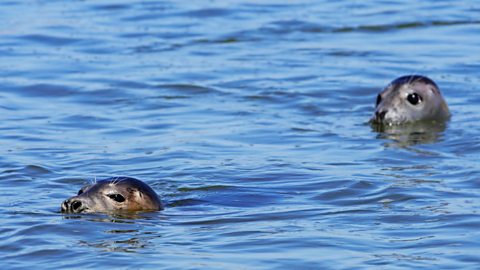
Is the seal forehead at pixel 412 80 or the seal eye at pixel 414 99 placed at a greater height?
the seal forehead at pixel 412 80

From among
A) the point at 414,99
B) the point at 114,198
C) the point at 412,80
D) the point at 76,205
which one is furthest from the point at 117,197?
the point at 412,80

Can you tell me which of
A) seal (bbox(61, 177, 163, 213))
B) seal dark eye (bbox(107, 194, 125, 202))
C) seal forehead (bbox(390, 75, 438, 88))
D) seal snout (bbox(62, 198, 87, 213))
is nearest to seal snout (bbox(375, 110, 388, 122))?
seal forehead (bbox(390, 75, 438, 88))

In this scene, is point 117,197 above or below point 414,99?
below

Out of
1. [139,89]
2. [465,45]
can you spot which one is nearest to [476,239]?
[139,89]

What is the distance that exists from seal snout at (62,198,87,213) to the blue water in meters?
0.11

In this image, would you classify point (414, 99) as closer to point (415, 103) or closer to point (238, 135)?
point (415, 103)

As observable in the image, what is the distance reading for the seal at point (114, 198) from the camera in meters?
8.95

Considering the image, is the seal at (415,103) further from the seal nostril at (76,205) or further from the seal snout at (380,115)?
the seal nostril at (76,205)

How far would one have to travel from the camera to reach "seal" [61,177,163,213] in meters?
8.95

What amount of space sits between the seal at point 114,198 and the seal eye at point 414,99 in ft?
14.8

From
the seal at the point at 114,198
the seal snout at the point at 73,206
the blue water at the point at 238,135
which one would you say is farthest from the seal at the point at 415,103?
the seal snout at the point at 73,206

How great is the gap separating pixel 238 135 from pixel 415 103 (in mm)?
1960

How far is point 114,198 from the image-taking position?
9.05m

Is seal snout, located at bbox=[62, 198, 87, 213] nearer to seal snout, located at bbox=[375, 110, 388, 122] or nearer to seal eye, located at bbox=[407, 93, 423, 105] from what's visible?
seal snout, located at bbox=[375, 110, 388, 122]
